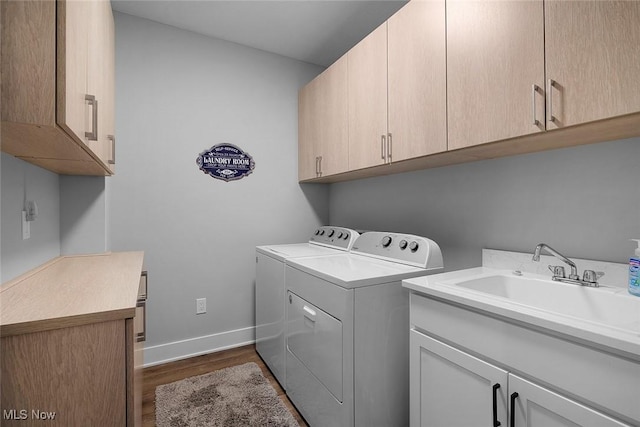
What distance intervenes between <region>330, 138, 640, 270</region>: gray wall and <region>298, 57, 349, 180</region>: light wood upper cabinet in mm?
501

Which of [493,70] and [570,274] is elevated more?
[493,70]

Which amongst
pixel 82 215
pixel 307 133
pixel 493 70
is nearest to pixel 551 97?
pixel 493 70

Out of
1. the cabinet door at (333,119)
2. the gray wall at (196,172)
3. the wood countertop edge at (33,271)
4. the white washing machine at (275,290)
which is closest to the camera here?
the wood countertop edge at (33,271)

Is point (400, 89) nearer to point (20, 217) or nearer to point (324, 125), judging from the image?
point (324, 125)

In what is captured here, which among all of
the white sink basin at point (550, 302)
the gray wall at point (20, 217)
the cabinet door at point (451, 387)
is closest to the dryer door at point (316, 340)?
the cabinet door at point (451, 387)

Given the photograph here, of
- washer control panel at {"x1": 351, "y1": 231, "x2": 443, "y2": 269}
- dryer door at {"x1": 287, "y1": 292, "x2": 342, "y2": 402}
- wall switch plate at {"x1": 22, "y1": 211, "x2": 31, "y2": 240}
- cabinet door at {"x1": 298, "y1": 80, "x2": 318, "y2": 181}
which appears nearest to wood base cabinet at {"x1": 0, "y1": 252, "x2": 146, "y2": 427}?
wall switch plate at {"x1": 22, "y1": 211, "x2": 31, "y2": 240}

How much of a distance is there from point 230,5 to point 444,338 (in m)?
2.43

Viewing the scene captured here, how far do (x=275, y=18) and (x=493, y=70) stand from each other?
171 cm

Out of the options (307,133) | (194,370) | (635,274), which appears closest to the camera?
(635,274)

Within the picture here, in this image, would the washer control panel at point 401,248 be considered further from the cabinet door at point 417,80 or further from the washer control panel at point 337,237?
the cabinet door at point 417,80

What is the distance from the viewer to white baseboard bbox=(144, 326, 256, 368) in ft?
7.38

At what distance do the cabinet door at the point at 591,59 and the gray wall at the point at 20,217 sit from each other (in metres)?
2.02

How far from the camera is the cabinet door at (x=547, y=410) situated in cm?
74

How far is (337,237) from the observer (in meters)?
2.32
